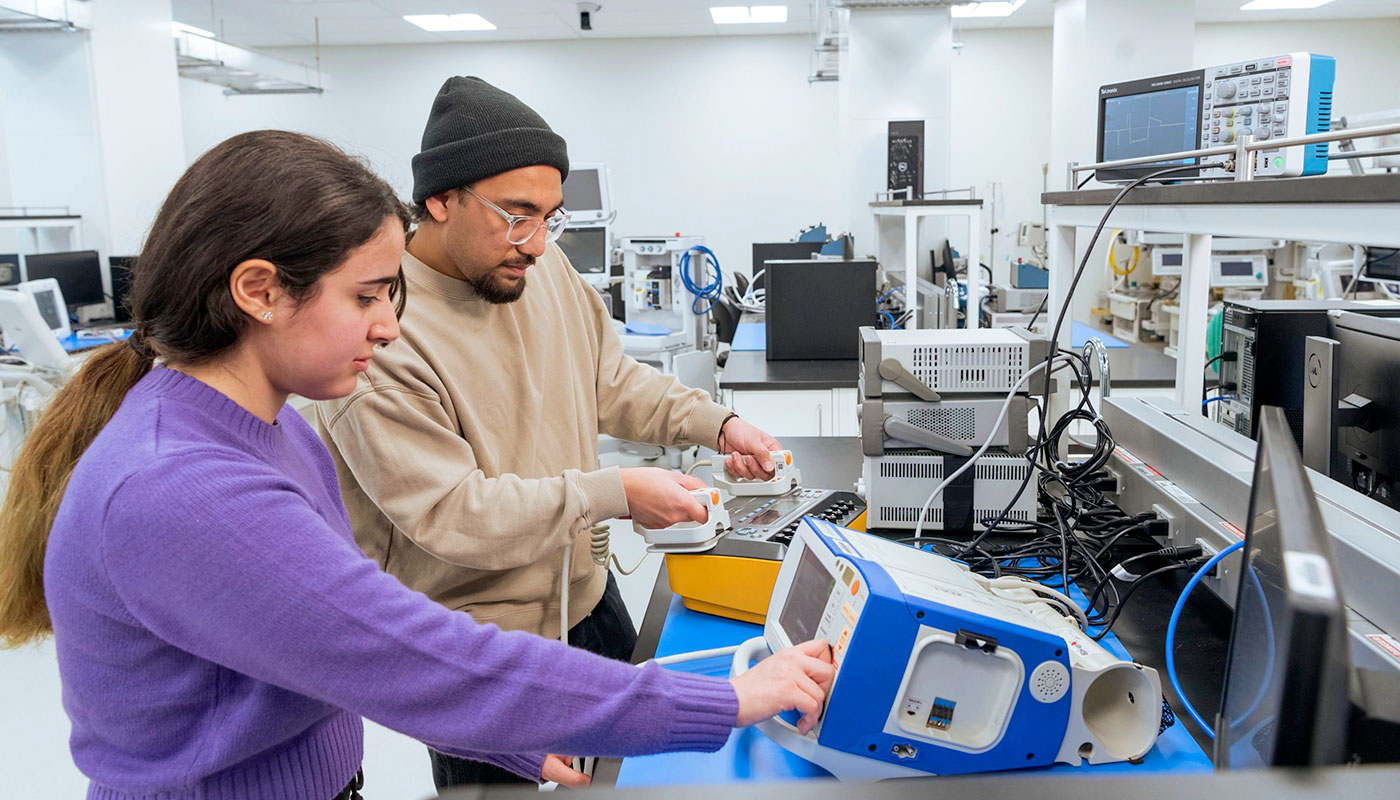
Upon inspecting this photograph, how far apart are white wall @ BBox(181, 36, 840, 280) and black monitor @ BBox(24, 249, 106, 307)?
4083 millimetres

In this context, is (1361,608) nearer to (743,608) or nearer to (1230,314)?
(743,608)

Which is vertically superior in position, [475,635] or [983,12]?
[983,12]

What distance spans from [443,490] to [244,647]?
55 cm

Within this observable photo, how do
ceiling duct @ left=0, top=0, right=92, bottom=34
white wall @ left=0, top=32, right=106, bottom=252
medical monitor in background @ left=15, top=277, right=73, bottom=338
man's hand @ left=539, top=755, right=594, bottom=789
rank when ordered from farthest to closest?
white wall @ left=0, top=32, right=106, bottom=252 → ceiling duct @ left=0, top=0, right=92, bottom=34 → medical monitor in background @ left=15, top=277, right=73, bottom=338 → man's hand @ left=539, top=755, right=594, bottom=789

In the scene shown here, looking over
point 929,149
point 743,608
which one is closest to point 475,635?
point 743,608

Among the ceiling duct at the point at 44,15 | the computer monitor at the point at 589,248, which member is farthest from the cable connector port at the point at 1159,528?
the ceiling duct at the point at 44,15

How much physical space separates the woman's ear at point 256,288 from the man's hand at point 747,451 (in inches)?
38.1

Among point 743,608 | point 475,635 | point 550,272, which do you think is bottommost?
point 743,608

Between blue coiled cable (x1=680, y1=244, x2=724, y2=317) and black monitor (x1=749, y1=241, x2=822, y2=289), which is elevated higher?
black monitor (x1=749, y1=241, x2=822, y2=289)

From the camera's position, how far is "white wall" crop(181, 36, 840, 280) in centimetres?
976

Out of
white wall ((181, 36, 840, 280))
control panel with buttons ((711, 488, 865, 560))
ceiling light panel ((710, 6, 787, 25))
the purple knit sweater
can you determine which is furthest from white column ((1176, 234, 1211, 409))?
white wall ((181, 36, 840, 280))

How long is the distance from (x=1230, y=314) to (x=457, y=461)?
1.92m

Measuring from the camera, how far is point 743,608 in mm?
1480

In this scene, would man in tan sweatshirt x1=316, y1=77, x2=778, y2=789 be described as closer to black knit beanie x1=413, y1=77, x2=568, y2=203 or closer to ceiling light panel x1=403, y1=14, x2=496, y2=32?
black knit beanie x1=413, y1=77, x2=568, y2=203
